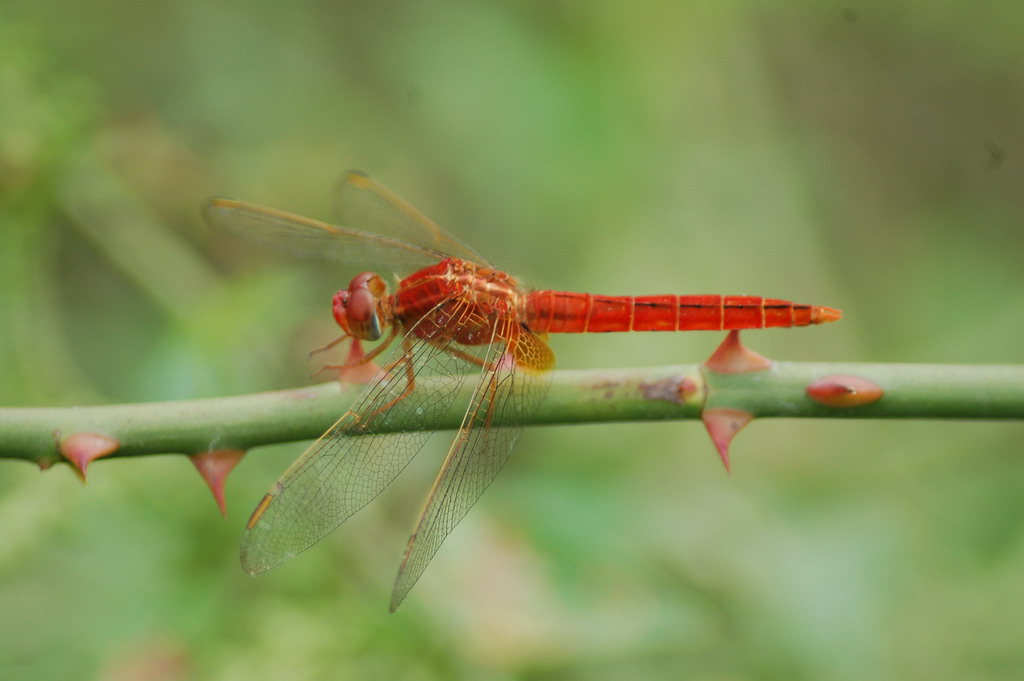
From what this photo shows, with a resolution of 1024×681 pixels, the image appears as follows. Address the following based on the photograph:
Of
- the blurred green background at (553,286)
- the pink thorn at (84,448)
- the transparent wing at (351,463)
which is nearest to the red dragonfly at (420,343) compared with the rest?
the transparent wing at (351,463)

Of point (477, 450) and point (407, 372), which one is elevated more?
point (407, 372)

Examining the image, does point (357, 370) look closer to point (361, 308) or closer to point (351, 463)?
point (351, 463)

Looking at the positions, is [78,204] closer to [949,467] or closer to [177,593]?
[177,593]

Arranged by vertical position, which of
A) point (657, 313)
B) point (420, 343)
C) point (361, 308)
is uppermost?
point (657, 313)

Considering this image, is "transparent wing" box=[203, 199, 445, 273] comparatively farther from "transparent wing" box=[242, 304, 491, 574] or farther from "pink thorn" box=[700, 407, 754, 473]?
"pink thorn" box=[700, 407, 754, 473]

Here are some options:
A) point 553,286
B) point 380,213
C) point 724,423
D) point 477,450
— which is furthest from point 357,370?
point 553,286

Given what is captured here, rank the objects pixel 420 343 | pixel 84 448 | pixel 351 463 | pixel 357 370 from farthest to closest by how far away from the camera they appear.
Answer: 1. pixel 420 343
2. pixel 351 463
3. pixel 357 370
4. pixel 84 448

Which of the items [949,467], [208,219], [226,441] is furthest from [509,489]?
[949,467]
